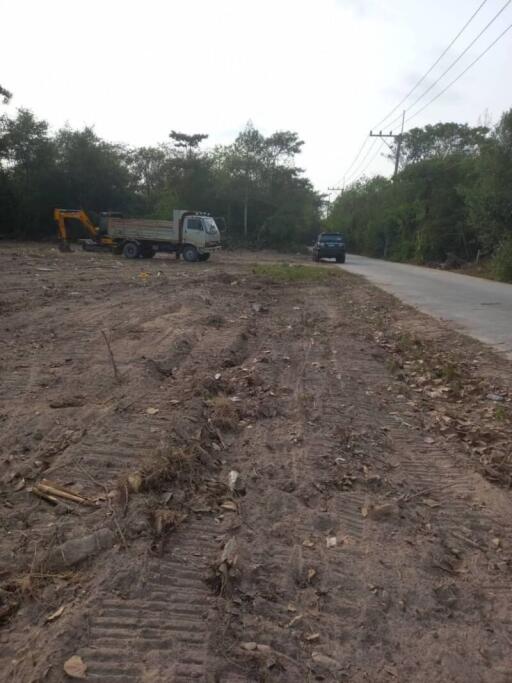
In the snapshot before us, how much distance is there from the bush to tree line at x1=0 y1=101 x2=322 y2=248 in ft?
91.4

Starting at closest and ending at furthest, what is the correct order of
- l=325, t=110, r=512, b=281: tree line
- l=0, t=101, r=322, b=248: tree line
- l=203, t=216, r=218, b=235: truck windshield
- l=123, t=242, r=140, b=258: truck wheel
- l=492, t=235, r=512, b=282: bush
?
l=492, t=235, r=512, b=282: bush, l=325, t=110, r=512, b=281: tree line, l=203, t=216, r=218, b=235: truck windshield, l=123, t=242, r=140, b=258: truck wheel, l=0, t=101, r=322, b=248: tree line

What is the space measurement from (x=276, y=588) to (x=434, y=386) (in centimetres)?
427

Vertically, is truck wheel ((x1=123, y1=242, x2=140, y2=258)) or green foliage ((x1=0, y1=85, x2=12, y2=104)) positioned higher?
green foliage ((x1=0, y1=85, x2=12, y2=104))

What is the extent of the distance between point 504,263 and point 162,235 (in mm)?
16037

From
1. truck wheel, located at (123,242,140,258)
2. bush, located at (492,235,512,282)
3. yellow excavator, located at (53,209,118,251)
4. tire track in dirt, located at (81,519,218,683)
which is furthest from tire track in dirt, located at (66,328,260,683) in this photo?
yellow excavator, located at (53,209,118,251)

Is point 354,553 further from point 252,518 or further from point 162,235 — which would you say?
point 162,235

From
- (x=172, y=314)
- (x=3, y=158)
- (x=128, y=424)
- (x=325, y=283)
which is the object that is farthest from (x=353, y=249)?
(x=128, y=424)

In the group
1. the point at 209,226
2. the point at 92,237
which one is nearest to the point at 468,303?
the point at 209,226

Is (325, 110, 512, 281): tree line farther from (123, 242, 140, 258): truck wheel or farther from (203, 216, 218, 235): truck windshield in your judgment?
(123, 242, 140, 258): truck wheel

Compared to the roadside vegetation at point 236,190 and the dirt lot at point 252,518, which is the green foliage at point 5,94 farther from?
the dirt lot at point 252,518

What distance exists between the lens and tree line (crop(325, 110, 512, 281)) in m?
22.8

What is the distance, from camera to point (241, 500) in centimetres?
354

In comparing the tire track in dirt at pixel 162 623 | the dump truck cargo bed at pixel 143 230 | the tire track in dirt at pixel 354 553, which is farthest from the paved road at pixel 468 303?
the dump truck cargo bed at pixel 143 230

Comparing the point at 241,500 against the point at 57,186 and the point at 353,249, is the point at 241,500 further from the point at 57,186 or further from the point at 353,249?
the point at 353,249
